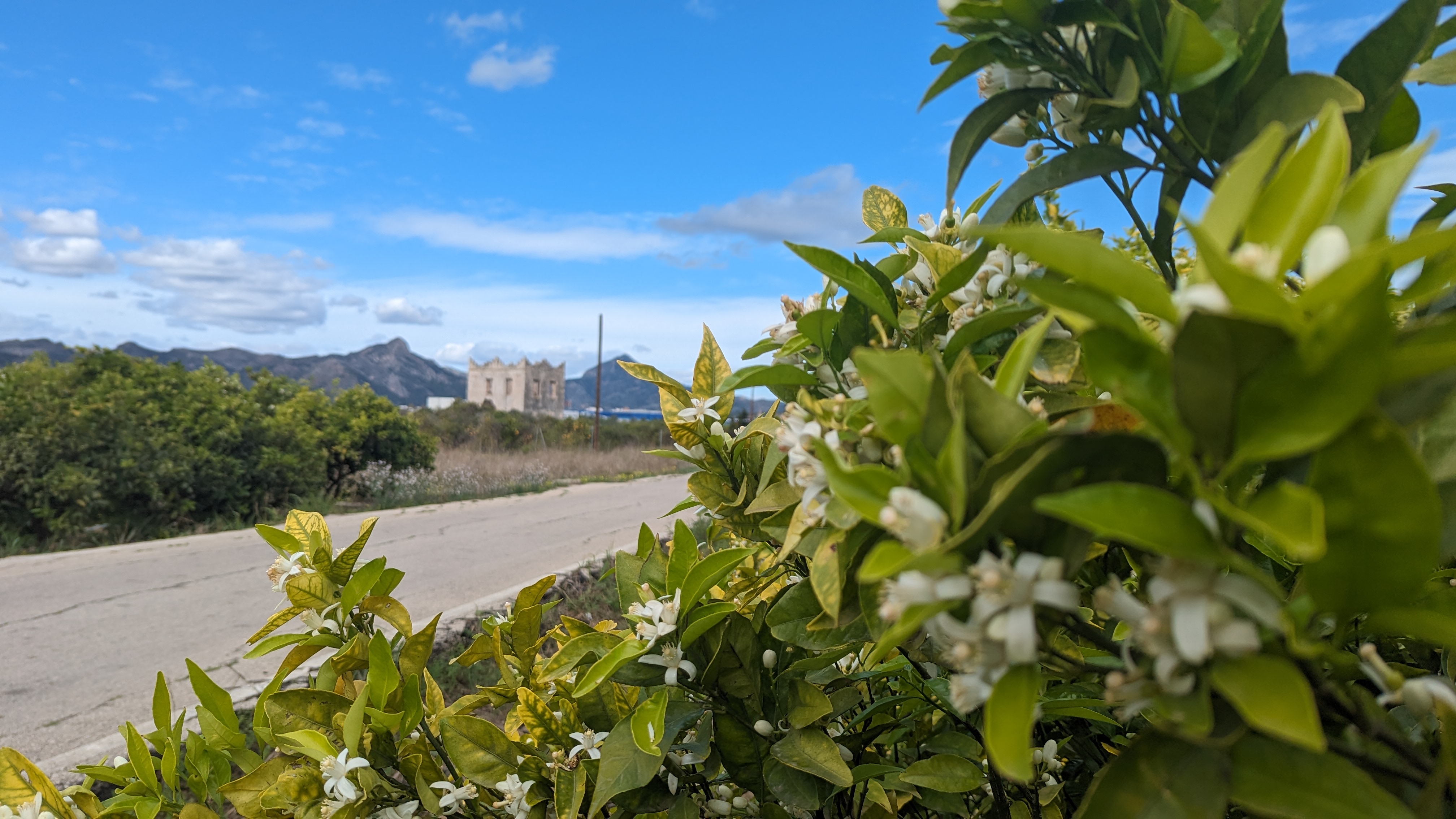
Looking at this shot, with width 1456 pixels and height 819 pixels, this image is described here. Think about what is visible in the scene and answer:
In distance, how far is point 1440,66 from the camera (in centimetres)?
74

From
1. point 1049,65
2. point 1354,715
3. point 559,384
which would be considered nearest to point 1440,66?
point 1049,65

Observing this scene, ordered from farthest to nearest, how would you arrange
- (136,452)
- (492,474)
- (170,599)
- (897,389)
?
(492,474)
(136,452)
(170,599)
(897,389)

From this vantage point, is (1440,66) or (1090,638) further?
(1440,66)

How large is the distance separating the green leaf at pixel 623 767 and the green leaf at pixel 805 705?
0.52 ft

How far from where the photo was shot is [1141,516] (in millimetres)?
386

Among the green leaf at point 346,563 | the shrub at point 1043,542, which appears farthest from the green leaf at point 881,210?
the green leaf at point 346,563

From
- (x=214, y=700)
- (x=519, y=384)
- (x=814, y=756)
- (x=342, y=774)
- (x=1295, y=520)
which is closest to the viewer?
(x=1295, y=520)

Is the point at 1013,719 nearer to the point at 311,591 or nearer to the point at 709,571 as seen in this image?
the point at 709,571

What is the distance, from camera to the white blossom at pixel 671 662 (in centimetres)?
82

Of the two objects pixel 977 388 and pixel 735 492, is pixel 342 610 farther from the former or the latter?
pixel 977 388

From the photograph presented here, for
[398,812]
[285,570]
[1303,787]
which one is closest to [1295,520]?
[1303,787]

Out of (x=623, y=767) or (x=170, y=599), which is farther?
(x=170, y=599)

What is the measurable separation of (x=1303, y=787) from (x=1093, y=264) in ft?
1.05

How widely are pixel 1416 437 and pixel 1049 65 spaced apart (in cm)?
44
